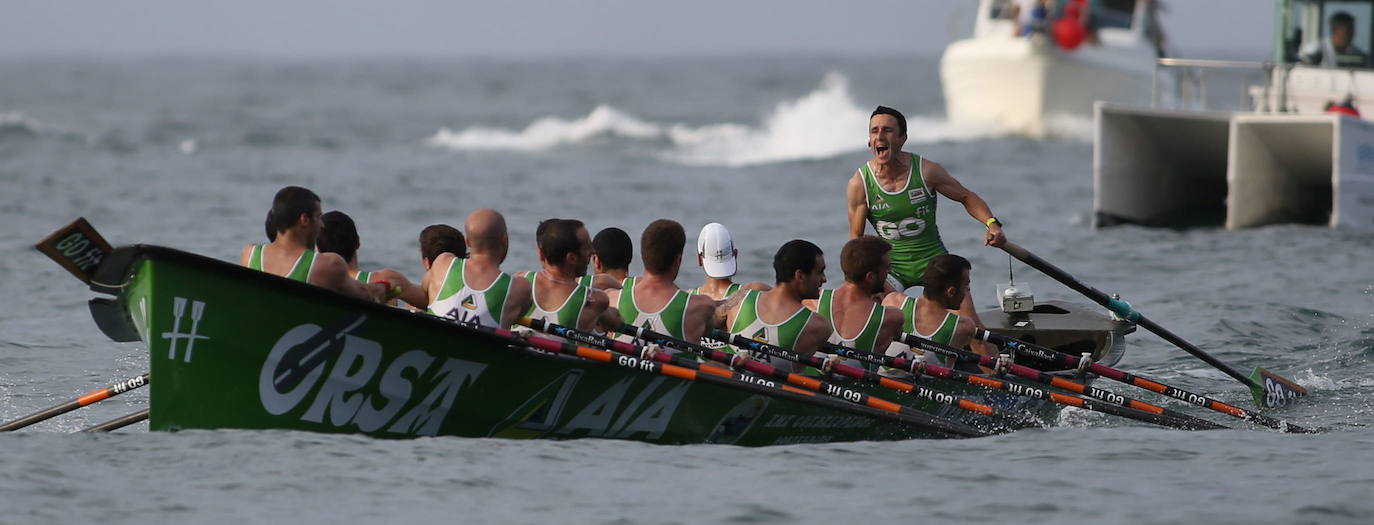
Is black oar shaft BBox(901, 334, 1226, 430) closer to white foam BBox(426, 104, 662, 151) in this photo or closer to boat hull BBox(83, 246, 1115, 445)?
boat hull BBox(83, 246, 1115, 445)

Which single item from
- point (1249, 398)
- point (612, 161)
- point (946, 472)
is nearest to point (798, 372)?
point (946, 472)

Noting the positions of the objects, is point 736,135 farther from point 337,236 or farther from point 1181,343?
point 337,236

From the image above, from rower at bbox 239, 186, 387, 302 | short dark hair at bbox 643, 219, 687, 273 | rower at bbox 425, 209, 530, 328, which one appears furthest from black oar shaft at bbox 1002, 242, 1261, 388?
rower at bbox 239, 186, 387, 302

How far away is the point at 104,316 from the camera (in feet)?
28.5

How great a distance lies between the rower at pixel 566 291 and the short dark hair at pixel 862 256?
1281 millimetres

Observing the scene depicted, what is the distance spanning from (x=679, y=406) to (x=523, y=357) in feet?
2.97

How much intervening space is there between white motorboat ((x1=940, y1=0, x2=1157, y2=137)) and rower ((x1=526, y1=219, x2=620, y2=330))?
73.2 feet

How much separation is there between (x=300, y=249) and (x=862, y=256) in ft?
9.52

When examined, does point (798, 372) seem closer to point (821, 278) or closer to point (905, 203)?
point (821, 278)

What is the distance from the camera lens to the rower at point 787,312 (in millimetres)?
9070

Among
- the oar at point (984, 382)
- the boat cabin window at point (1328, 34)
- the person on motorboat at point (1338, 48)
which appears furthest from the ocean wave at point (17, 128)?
the oar at point (984, 382)

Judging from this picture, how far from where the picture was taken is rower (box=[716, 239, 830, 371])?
357 inches

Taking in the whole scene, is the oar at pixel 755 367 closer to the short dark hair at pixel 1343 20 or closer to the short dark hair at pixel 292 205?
the short dark hair at pixel 292 205

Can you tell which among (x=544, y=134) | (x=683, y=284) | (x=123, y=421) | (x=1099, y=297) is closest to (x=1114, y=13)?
(x=544, y=134)
